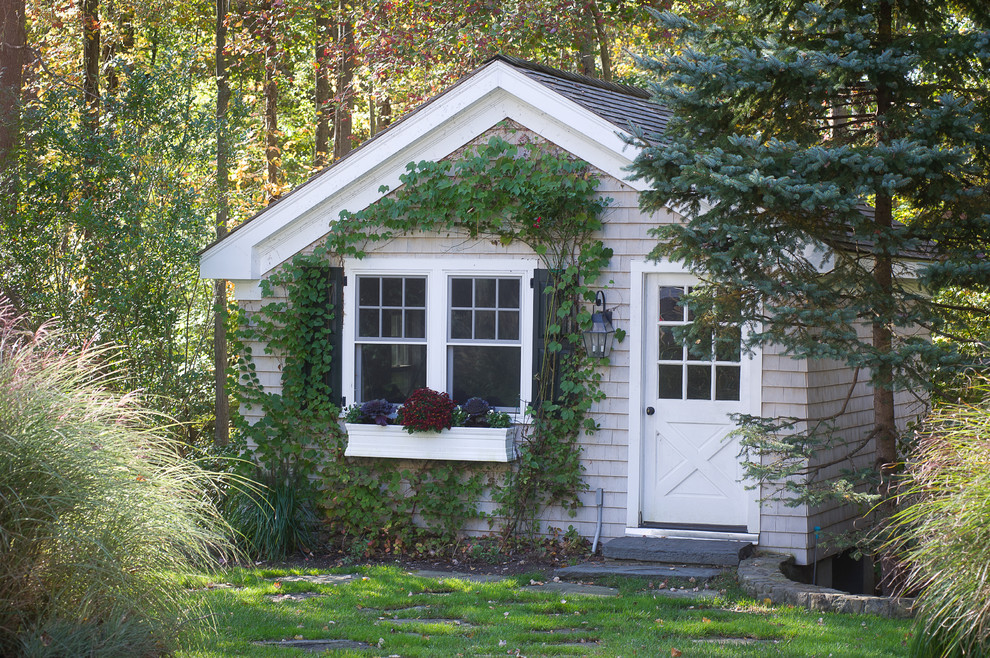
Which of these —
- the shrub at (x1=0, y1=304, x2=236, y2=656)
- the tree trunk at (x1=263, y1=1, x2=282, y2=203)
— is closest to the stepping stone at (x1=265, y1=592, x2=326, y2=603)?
the shrub at (x1=0, y1=304, x2=236, y2=656)

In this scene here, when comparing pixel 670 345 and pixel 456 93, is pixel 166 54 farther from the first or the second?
pixel 670 345

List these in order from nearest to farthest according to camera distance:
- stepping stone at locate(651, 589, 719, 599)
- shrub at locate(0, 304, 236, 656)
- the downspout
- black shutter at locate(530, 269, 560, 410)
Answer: shrub at locate(0, 304, 236, 656)
stepping stone at locate(651, 589, 719, 599)
the downspout
black shutter at locate(530, 269, 560, 410)

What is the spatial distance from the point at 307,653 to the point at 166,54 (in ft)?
23.5

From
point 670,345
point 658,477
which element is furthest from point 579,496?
point 670,345

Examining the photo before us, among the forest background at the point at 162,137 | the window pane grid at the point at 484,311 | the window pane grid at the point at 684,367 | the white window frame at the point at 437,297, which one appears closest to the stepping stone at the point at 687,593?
the window pane grid at the point at 684,367

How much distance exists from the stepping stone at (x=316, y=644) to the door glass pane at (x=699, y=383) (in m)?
3.56

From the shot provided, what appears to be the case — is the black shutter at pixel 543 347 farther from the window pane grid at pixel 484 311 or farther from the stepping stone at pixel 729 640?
the stepping stone at pixel 729 640

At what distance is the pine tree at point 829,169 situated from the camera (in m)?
5.93

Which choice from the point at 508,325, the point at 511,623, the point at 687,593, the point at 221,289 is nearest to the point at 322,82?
the point at 221,289

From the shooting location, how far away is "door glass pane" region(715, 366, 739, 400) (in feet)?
Result: 25.3

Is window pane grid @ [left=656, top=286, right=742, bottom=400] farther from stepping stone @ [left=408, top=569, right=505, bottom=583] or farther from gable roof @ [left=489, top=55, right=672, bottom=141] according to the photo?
stepping stone @ [left=408, top=569, right=505, bottom=583]

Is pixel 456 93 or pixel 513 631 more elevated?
pixel 456 93

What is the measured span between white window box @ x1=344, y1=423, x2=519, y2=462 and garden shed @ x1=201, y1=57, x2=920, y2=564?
0.01 m

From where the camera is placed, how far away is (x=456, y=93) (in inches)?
322
